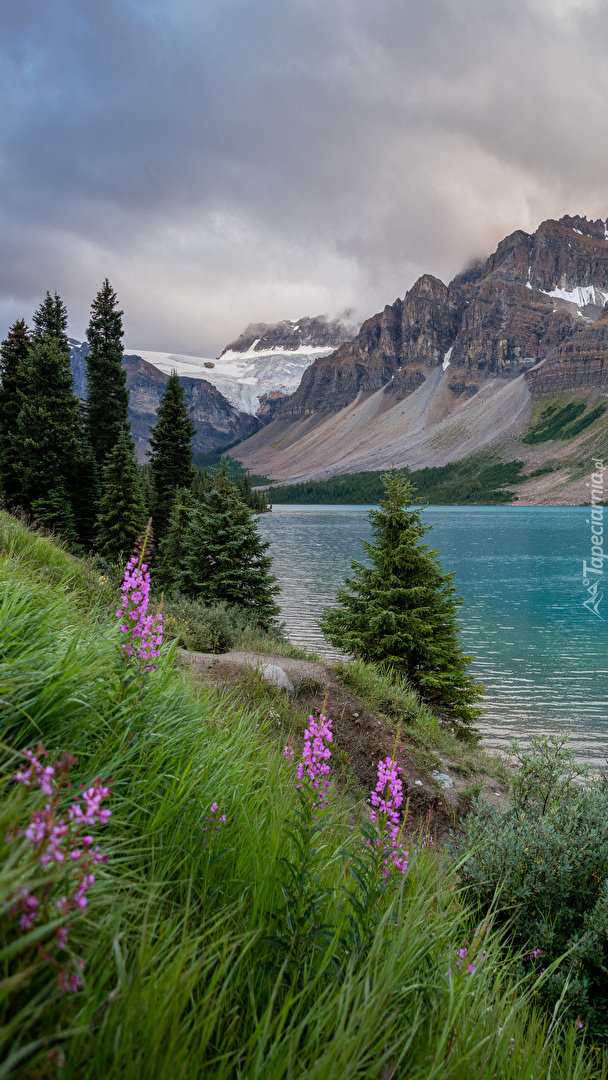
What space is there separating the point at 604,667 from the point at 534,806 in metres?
22.0

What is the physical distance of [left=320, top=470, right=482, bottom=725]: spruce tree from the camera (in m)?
13.6

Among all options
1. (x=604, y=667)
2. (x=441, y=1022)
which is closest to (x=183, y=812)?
(x=441, y=1022)

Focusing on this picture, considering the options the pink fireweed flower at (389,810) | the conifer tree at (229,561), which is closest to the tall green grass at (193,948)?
the pink fireweed flower at (389,810)

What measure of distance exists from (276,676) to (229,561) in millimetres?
10573

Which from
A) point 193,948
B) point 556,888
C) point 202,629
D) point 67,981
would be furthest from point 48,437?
point 67,981

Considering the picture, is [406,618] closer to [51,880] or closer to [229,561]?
[229,561]

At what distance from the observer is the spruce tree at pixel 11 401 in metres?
29.2

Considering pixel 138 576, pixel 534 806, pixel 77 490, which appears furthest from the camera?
pixel 77 490

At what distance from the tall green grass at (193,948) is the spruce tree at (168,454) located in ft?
105

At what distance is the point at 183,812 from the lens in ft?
7.07

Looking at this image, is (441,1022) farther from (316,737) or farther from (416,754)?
(416,754)

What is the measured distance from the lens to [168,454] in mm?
34031

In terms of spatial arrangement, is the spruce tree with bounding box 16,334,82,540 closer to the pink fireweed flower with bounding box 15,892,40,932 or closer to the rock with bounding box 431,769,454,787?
the rock with bounding box 431,769,454,787

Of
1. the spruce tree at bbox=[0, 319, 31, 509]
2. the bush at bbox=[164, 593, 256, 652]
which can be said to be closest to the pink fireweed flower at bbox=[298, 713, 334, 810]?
the bush at bbox=[164, 593, 256, 652]
